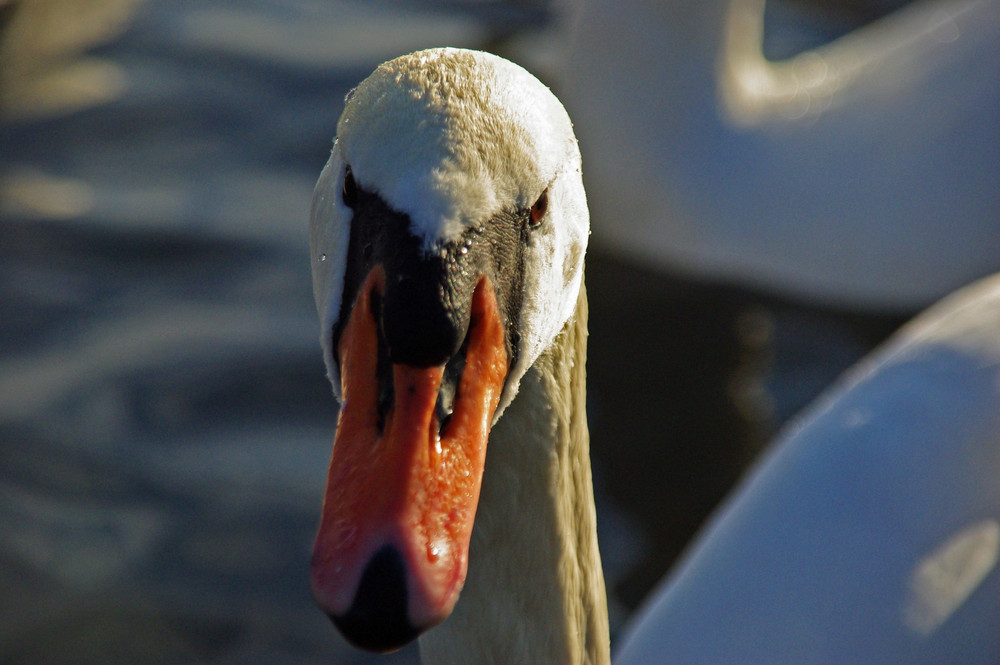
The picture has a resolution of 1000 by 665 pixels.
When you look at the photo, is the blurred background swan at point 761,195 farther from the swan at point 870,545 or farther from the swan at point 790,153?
the swan at point 870,545

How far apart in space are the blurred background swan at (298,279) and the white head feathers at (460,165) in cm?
252

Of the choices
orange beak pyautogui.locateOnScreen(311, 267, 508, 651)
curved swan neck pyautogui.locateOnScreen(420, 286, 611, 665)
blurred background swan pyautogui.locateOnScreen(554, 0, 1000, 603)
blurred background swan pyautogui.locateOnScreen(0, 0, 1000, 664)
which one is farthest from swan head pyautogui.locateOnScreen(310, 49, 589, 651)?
blurred background swan pyautogui.locateOnScreen(554, 0, 1000, 603)

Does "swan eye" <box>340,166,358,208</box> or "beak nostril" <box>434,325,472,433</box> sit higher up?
"swan eye" <box>340,166,358,208</box>

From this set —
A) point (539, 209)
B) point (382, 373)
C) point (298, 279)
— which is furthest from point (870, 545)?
point (298, 279)

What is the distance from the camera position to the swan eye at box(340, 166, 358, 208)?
175cm

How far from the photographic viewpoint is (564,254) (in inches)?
76.8

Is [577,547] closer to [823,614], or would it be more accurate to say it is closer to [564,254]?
[564,254]

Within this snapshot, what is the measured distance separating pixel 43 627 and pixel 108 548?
38 centimetres

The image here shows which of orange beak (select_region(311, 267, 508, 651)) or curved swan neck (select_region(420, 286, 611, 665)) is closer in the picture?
orange beak (select_region(311, 267, 508, 651))

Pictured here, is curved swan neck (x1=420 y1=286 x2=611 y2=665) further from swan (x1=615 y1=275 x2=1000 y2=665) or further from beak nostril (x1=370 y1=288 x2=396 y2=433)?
swan (x1=615 y1=275 x2=1000 y2=665)

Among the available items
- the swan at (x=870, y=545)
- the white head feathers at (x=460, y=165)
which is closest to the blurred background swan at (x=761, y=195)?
the swan at (x=870, y=545)

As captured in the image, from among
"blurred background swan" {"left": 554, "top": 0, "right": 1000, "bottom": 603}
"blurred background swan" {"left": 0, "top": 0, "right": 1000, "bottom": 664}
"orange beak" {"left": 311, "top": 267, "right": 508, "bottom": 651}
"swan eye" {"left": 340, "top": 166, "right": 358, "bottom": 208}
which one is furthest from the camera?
"blurred background swan" {"left": 554, "top": 0, "right": 1000, "bottom": 603}

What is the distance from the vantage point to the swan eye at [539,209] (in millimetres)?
1824

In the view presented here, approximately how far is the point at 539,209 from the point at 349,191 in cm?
28
